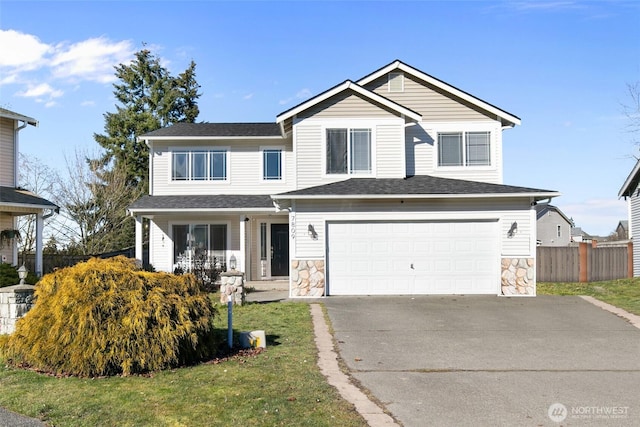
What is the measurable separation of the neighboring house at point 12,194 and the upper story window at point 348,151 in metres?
9.87

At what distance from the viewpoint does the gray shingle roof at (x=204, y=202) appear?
21.0m

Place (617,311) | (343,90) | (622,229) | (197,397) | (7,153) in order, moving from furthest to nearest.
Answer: (622,229) < (7,153) < (343,90) < (617,311) < (197,397)

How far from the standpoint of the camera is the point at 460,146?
2002 centimetres

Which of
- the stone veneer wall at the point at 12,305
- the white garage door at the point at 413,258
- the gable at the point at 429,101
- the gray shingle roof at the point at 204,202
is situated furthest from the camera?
the gray shingle roof at the point at 204,202

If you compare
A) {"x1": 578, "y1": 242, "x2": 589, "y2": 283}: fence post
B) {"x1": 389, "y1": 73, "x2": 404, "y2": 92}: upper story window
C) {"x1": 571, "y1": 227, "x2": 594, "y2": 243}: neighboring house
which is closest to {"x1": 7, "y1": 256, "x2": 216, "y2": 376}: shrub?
{"x1": 389, "y1": 73, "x2": 404, "y2": 92}: upper story window

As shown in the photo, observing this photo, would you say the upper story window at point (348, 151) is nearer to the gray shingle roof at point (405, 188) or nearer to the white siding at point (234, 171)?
the gray shingle roof at point (405, 188)

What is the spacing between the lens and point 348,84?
61.3ft

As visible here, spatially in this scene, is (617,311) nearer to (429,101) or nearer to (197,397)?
(429,101)

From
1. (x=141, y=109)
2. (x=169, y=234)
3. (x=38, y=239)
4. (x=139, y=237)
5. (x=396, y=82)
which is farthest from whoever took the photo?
(x=141, y=109)

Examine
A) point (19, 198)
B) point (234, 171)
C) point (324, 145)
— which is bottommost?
point (19, 198)

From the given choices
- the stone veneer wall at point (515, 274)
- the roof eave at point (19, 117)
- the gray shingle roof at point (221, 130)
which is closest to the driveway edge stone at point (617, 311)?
the stone veneer wall at point (515, 274)

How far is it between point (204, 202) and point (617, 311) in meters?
13.5

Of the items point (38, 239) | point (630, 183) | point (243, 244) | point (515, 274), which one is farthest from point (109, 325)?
point (630, 183)

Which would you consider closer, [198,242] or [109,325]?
[109,325]
